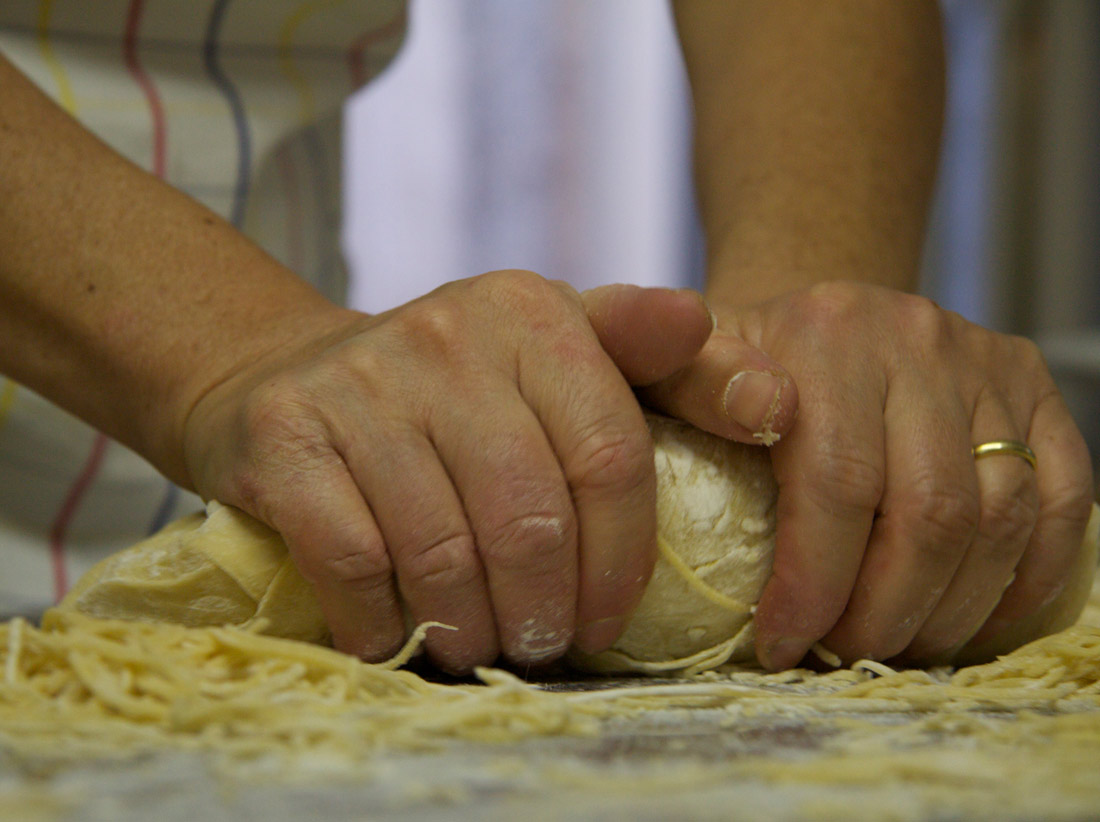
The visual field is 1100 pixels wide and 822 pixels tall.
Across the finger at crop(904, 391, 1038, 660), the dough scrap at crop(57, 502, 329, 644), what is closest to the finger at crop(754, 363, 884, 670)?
the finger at crop(904, 391, 1038, 660)

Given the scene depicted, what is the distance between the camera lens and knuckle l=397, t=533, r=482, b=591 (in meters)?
0.64

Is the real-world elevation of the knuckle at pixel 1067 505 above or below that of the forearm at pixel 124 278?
below

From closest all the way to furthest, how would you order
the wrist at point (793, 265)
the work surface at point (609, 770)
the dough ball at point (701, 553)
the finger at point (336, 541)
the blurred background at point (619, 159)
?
the work surface at point (609, 770) → the finger at point (336, 541) → the dough ball at point (701, 553) → the wrist at point (793, 265) → the blurred background at point (619, 159)

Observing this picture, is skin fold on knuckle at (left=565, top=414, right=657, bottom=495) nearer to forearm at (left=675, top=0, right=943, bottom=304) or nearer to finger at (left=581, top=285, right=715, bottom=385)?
finger at (left=581, top=285, right=715, bottom=385)

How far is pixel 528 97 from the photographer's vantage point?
16.2 feet

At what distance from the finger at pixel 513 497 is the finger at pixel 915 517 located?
9.8 inches

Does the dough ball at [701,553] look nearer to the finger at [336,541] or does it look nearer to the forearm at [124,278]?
the finger at [336,541]

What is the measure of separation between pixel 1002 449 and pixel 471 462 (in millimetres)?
435

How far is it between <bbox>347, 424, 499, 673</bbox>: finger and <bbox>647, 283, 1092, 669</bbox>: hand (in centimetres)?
21

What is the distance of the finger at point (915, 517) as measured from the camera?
27.8 inches

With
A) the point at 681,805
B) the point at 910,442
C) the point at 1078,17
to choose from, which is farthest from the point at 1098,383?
the point at 681,805

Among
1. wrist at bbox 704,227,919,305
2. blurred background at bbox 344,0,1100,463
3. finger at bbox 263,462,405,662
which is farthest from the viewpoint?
blurred background at bbox 344,0,1100,463

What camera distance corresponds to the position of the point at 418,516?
63 centimetres

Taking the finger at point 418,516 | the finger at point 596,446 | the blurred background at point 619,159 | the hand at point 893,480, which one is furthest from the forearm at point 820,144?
the blurred background at point 619,159
